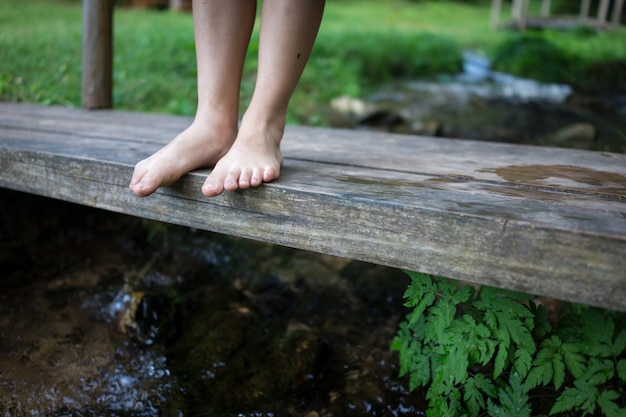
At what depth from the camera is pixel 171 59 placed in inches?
226

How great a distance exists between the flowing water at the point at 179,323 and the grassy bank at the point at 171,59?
1.52 m

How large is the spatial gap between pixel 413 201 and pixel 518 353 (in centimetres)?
42

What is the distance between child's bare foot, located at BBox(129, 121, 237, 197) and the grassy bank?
2496mm

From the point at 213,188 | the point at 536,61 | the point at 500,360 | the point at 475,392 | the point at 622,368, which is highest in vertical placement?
the point at 536,61

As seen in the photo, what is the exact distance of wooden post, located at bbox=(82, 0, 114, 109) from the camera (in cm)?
305

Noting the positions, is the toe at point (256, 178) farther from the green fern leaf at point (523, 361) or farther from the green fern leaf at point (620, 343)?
the green fern leaf at point (620, 343)

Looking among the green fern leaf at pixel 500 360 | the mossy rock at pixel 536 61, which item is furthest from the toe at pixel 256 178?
the mossy rock at pixel 536 61

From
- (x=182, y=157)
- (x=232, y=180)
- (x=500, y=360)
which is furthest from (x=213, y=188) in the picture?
(x=500, y=360)

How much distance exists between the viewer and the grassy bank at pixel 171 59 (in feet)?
13.9

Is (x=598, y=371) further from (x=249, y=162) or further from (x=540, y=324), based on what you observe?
(x=249, y=162)

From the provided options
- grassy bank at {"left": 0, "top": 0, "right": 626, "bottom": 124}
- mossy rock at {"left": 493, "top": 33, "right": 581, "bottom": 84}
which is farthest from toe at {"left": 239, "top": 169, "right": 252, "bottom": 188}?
mossy rock at {"left": 493, "top": 33, "right": 581, "bottom": 84}

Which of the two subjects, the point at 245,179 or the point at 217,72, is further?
the point at 217,72

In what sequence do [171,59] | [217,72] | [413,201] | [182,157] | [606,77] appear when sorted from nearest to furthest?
1. [413,201]
2. [182,157]
3. [217,72]
4. [171,59]
5. [606,77]

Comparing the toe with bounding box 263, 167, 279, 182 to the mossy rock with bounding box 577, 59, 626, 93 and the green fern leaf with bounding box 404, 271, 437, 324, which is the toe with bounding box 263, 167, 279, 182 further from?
the mossy rock with bounding box 577, 59, 626, 93
